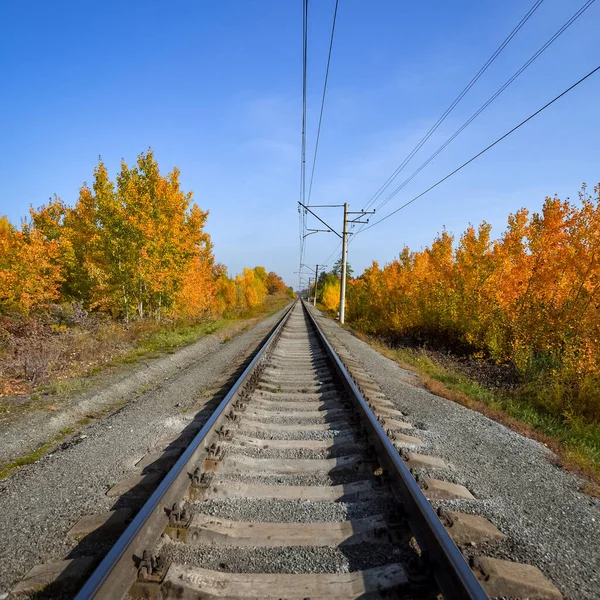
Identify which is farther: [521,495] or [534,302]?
[534,302]

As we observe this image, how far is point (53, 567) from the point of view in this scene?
2.17 metres

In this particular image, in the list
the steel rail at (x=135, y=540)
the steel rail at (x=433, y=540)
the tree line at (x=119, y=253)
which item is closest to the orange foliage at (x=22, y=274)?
the tree line at (x=119, y=253)

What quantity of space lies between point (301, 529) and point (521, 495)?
1972 millimetres

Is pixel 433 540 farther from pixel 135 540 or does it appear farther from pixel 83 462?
pixel 83 462

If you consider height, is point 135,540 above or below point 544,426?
above

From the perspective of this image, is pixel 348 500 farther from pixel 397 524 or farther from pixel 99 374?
pixel 99 374

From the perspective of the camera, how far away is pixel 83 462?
12.2ft

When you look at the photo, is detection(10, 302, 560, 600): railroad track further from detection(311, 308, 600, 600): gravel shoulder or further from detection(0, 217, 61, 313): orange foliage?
detection(0, 217, 61, 313): orange foliage

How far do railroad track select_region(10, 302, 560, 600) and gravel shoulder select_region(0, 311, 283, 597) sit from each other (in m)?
0.43

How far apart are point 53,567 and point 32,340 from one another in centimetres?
838

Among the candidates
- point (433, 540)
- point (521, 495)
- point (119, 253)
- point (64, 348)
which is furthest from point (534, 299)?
point (119, 253)

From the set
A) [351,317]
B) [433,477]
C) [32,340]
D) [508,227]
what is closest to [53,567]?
[433,477]

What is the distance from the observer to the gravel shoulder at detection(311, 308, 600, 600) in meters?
2.36

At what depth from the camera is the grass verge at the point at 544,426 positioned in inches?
161
